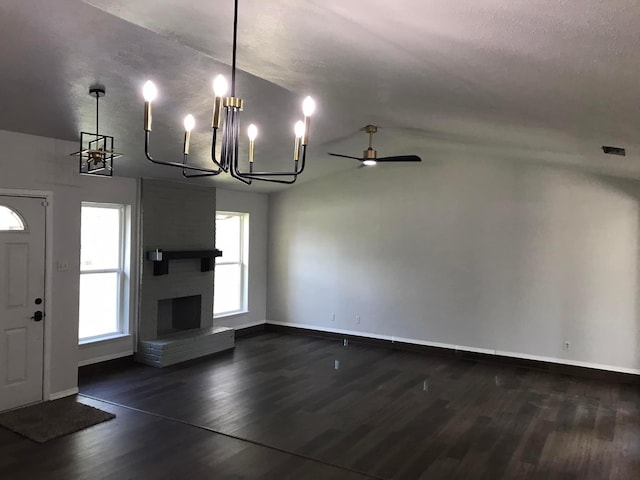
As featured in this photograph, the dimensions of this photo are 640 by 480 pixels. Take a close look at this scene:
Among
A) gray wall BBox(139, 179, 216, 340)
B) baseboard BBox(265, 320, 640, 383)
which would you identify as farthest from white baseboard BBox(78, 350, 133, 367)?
baseboard BBox(265, 320, 640, 383)

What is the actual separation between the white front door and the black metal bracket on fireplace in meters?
1.79

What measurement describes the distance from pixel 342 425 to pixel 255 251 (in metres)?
4.68

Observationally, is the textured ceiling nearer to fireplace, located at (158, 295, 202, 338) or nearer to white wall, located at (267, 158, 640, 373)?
white wall, located at (267, 158, 640, 373)

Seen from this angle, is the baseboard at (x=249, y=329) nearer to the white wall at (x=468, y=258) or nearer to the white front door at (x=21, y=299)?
the white wall at (x=468, y=258)

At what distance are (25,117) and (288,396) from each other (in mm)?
3703

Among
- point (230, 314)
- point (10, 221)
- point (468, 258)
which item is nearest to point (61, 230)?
point (10, 221)

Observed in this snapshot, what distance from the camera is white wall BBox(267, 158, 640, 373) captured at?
628 centimetres

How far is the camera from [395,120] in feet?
16.8

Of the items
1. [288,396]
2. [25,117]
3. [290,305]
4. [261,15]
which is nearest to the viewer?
[261,15]

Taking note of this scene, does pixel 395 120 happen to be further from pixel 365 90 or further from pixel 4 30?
pixel 4 30

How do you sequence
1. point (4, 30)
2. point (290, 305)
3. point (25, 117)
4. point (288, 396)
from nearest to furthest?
point (4, 30)
point (25, 117)
point (288, 396)
point (290, 305)

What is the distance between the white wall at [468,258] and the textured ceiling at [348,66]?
1322 mm

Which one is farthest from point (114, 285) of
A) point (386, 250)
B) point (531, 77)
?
point (531, 77)

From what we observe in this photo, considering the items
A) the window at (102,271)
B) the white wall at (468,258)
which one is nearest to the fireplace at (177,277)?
the window at (102,271)
